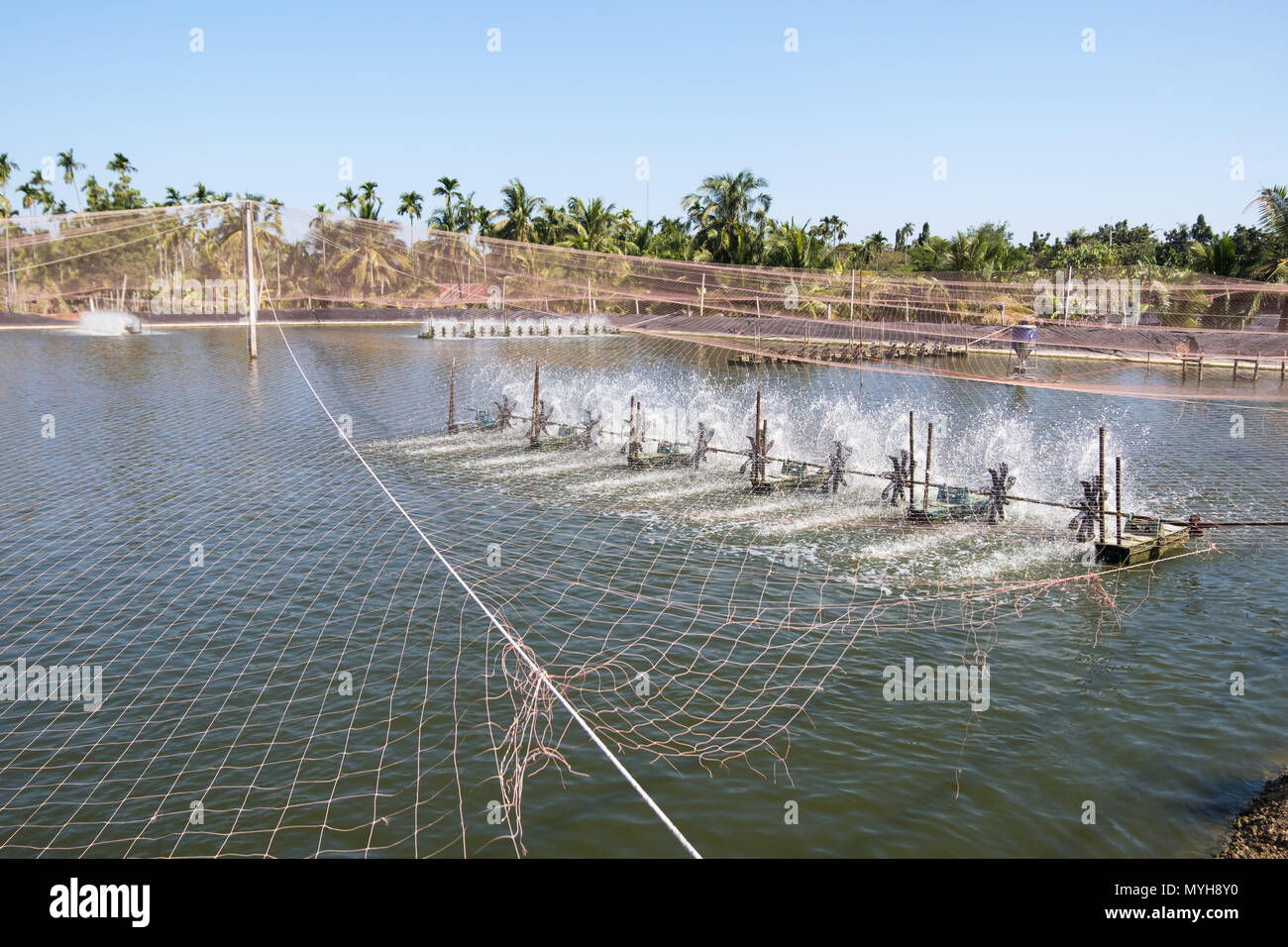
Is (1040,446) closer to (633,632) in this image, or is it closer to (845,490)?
(845,490)

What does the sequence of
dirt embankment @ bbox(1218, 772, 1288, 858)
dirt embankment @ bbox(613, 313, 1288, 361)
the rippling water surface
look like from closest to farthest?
dirt embankment @ bbox(1218, 772, 1288, 858) → the rippling water surface → dirt embankment @ bbox(613, 313, 1288, 361)

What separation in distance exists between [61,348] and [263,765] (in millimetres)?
59418

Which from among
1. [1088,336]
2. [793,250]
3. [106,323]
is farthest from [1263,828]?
[106,323]

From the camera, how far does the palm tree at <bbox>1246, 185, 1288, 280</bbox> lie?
44.1 m

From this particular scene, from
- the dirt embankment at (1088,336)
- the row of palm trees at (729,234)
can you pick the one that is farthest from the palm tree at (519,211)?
the dirt embankment at (1088,336)

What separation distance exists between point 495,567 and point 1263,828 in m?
12.9

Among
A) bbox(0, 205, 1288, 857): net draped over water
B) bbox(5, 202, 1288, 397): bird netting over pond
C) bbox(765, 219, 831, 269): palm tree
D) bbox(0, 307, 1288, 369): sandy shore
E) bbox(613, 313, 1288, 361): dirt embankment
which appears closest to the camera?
bbox(0, 205, 1288, 857): net draped over water

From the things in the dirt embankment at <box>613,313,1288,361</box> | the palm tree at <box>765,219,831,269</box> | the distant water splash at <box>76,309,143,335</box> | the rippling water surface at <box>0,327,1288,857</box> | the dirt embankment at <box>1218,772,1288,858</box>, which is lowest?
the dirt embankment at <box>1218,772,1288,858</box>

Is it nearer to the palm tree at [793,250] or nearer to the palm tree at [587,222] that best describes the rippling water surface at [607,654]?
the palm tree at [793,250]

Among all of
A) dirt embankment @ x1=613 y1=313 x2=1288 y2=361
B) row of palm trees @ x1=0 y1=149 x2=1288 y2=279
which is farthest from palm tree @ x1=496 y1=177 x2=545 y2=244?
dirt embankment @ x1=613 y1=313 x2=1288 y2=361

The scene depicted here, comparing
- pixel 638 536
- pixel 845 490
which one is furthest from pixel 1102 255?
pixel 638 536

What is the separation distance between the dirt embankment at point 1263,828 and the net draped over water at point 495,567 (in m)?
2.83

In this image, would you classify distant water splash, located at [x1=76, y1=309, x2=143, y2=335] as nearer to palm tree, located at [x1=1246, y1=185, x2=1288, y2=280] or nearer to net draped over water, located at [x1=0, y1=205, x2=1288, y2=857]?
net draped over water, located at [x1=0, y1=205, x2=1288, y2=857]

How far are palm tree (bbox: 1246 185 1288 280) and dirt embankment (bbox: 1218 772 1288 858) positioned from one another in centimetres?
4321
